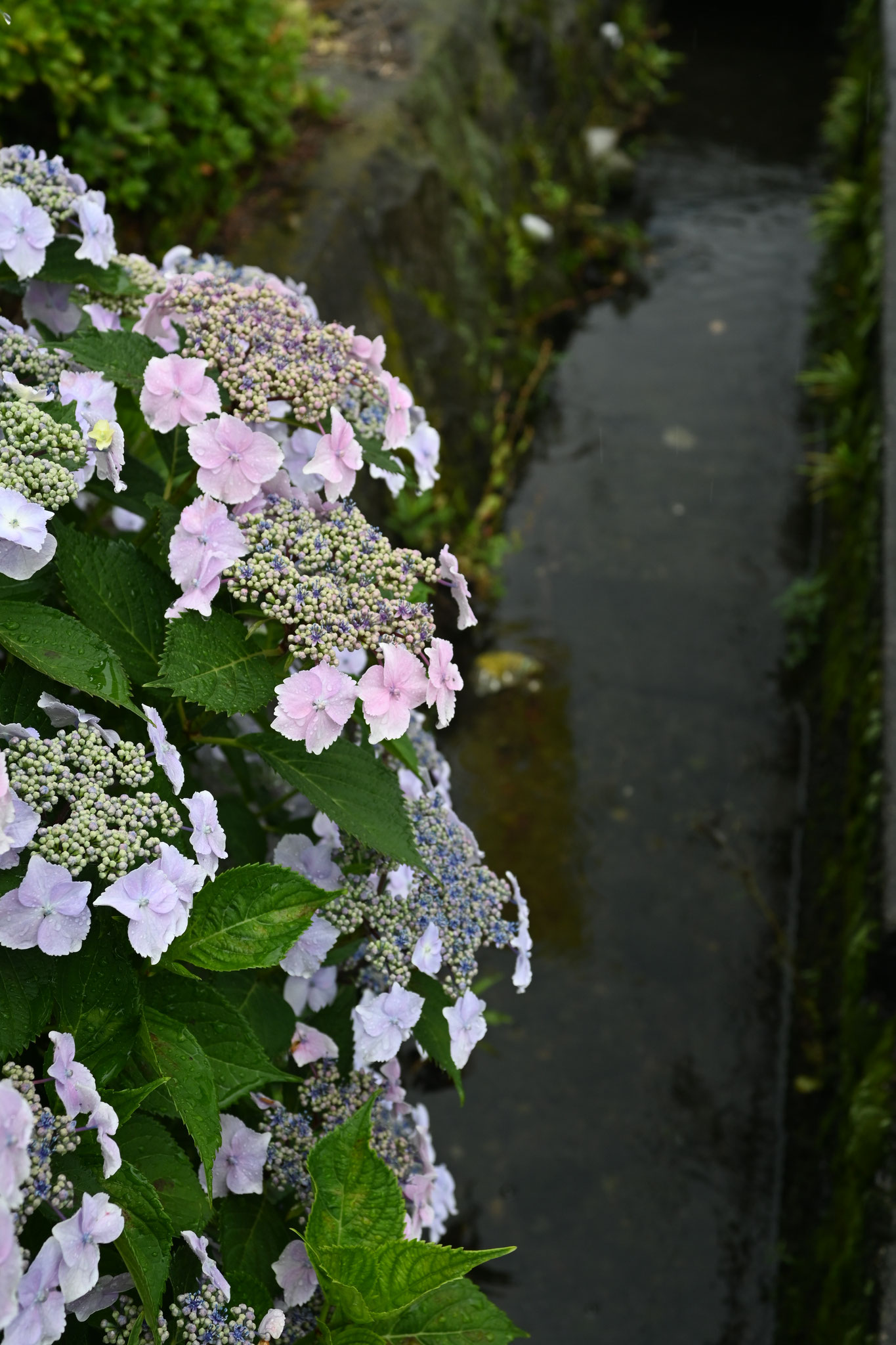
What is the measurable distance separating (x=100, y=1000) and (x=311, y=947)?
0.29 m

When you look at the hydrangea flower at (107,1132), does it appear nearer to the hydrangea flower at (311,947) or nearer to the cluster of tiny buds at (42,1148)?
the cluster of tiny buds at (42,1148)

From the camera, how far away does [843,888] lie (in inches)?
115

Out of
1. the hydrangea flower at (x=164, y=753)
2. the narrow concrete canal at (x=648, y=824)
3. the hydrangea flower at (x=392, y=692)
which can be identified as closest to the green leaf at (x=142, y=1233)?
the hydrangea flower at (x=164, y=753)

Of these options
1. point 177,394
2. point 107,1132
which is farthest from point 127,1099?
point 177,394

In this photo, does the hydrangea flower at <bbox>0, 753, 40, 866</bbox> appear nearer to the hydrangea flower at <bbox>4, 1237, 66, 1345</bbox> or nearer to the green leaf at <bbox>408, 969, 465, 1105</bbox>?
the hydrangea flower at <bbox>4, 1237, 66, 1345</bbox>

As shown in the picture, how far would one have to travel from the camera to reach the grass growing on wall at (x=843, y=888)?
228 cm

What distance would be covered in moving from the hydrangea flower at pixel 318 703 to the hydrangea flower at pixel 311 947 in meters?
0.26

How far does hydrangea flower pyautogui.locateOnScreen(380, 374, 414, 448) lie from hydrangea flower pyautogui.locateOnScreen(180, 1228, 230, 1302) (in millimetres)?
917

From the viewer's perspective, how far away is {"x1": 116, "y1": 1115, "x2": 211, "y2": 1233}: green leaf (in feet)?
3.74

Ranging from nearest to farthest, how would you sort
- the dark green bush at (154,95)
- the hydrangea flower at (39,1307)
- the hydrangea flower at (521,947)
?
the hydrangea flower at (39,1307) → the hydrangea flower at (521,947) → the dark green bush at (154,95)

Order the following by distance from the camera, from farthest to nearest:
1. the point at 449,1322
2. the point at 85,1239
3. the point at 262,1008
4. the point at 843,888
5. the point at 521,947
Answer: the point at 843,888 < the point at 521,947 < the point at 262,1008 < the point at 449,1322 < the point at 85,1239

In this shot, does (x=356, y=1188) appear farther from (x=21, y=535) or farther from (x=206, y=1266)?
(x=21, y=535)

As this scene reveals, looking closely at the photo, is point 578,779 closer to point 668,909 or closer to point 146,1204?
point 668,909

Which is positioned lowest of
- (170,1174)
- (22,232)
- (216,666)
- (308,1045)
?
(308,1045)
